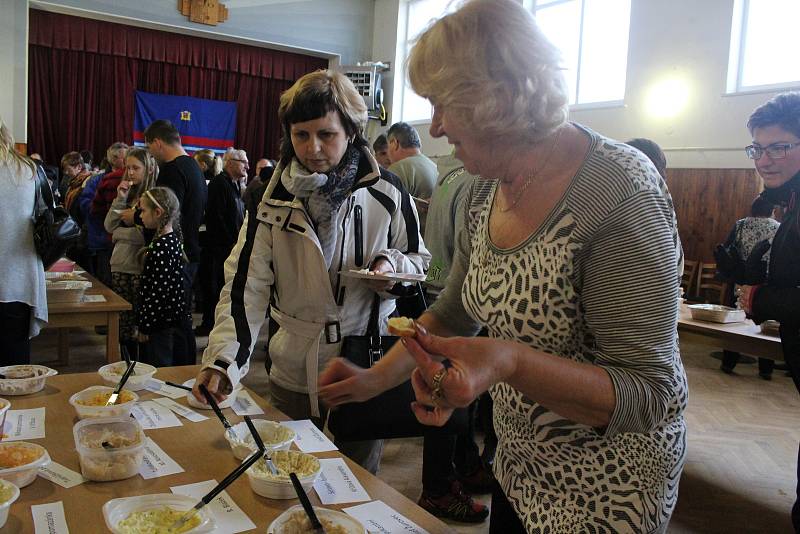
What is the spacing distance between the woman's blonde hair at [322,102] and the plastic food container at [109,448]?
0.97m

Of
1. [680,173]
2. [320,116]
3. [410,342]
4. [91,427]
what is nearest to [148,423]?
[91,427]

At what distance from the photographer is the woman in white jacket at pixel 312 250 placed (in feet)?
6.40

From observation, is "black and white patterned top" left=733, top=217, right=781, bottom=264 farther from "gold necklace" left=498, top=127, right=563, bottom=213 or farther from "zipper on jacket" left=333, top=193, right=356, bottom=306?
"gold necklace" left=498, top=127, right=563, bottom=213

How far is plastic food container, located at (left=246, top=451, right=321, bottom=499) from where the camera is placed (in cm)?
135

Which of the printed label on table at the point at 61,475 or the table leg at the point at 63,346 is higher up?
the printed label on table at the point at 61,475

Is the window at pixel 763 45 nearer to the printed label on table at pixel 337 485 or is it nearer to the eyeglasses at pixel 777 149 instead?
the eyeglasses at pixel 777 149

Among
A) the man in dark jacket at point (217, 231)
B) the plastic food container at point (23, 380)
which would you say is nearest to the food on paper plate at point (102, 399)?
the plastic food container at point (23, 380)

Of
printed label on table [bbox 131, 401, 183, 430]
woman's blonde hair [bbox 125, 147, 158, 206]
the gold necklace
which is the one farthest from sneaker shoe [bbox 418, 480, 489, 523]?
woman's blonde hair [bbox 125, 147, 158, 206]

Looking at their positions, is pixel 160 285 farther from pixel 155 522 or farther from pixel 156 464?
pixel 155 522

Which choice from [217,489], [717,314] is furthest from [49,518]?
[717,314]

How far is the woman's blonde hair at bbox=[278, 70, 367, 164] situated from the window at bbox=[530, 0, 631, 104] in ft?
23.9

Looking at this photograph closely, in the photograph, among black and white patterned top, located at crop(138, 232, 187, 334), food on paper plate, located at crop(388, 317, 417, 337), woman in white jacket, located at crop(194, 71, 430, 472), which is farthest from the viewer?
black and white patterned top, located at crop(138, 232, 187, 334)

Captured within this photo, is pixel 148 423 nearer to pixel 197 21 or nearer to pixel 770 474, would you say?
pixel 770 474

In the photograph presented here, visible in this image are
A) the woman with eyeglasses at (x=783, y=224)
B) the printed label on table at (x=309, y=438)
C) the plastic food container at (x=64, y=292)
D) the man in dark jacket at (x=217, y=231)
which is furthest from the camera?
the man in dark jacket at (x=217, y=231)
